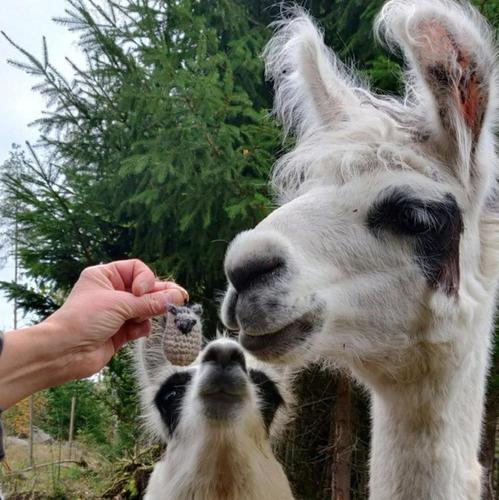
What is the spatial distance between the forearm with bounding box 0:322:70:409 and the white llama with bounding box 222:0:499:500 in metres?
0.49

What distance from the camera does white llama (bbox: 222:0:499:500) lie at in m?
1.70

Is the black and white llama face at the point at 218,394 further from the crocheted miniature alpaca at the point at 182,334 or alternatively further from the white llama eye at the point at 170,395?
the crocheted miniature alpaca at the point at 182,334

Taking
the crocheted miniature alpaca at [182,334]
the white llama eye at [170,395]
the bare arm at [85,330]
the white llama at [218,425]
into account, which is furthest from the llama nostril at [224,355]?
the bare arm at [85,330]

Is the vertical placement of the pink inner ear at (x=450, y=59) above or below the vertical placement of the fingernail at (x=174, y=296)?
above

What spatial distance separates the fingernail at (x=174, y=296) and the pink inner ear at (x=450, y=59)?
0.99 m

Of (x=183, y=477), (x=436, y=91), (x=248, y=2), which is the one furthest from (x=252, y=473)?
(x=248, y=2)

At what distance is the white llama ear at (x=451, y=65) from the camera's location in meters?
1.77

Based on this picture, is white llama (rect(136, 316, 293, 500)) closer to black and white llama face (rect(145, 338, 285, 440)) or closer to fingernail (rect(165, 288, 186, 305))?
black and white llama face (rect(145, 338, 285, 440))

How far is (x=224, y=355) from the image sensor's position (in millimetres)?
2686

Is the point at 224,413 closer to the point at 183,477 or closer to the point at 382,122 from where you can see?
the point at 183,477

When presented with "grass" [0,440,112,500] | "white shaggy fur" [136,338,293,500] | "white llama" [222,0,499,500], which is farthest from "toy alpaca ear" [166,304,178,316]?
"grass" [0,440,112,500]

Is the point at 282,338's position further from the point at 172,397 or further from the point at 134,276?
the point at 172,397

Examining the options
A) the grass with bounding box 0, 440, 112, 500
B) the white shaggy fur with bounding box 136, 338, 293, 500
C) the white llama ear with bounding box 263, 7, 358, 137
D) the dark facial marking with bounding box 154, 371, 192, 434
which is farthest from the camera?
the grass with bounding box 0, 440, 112, 500

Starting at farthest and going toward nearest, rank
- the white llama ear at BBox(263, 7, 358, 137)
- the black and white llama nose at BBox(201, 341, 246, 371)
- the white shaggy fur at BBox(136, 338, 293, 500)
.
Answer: the white shaggy fur at BBox(136, 338, 293, 500)
the black and white llama nose at BBox(201, 341, 246, 371)
the white llama ear at BBox(263, 7, 358, 137)
